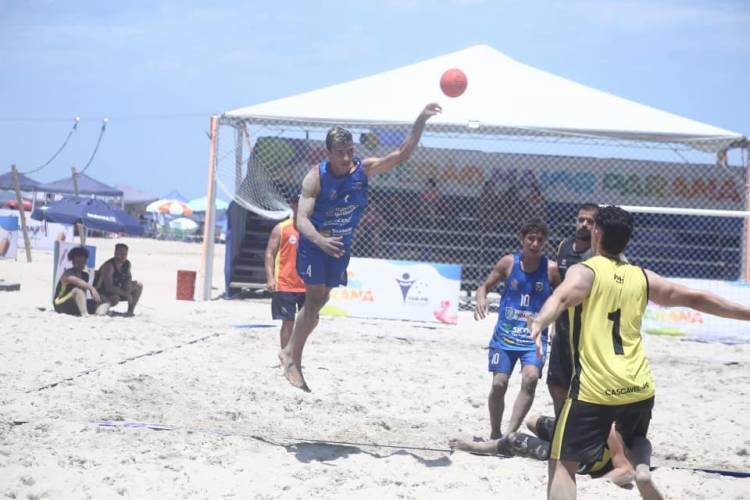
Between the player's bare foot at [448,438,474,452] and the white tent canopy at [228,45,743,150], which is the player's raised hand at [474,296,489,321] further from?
the white tent canopy at [228,45,743,150]

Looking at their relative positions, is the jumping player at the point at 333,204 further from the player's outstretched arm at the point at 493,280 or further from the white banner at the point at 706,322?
the white banner at the point at 706,322

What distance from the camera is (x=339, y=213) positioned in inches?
237

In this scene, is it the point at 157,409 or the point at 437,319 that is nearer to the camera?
the point at 157,409

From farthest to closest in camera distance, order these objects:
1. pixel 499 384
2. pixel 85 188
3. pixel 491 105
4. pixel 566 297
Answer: pixel 85 188
pixel 491 105
pixel 499 384
pixel 566 297

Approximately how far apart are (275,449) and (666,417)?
338cm

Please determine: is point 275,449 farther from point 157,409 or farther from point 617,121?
point 617,121

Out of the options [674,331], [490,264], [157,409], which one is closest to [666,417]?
[157,409]

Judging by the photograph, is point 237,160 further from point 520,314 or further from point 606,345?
point 606,345

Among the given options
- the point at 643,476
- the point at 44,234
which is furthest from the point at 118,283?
the point at 44,234

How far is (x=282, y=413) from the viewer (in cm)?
→ 688

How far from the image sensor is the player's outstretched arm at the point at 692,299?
409 centimetres

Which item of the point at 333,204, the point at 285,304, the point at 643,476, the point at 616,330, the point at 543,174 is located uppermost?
the point at 543,174

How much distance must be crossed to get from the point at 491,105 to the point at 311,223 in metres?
9.65

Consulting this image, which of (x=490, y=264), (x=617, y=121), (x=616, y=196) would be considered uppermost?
(x=617, y=121)
